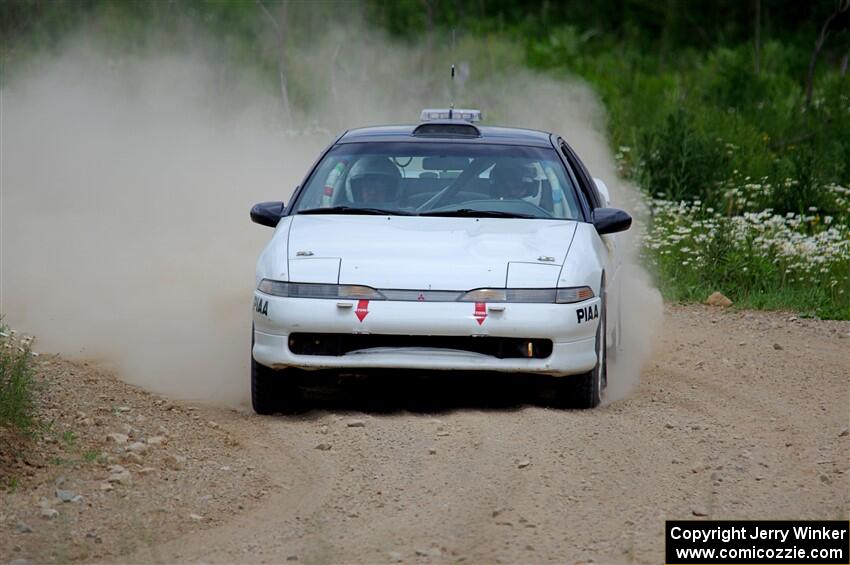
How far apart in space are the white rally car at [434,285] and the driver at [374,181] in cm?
1

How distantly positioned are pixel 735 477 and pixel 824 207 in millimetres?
9507

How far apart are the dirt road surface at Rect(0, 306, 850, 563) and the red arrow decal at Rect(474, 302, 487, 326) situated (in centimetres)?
48

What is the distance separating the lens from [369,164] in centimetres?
1003

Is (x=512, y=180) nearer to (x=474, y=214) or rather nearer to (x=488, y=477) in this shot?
(x=474, y=214)

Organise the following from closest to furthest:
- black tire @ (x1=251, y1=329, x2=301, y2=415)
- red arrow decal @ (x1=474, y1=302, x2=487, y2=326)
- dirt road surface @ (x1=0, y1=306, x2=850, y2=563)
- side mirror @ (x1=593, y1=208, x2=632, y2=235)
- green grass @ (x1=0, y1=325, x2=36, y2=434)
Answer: dirt road surface @ (x1=0, y1=306, x2=850, y2=563)
green grass @ (x1=0, y1=325, x2=36, y2=434)
red arrow decal @ (x1=474, y1=302, x2=487, y2=326)
black tire @ (x1=251, y1=329, x2=301, y2=415)
side mirror @ (x1=593, y1=208, x2=632, y2=235)

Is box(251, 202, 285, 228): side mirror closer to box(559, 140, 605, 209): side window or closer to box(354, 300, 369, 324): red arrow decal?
box(354, 300, 369, 324): red arrow decal

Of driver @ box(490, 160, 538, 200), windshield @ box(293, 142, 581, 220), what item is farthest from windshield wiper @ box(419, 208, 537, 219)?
driver @ box(490, 160, 538, 200)

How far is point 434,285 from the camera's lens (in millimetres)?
8406

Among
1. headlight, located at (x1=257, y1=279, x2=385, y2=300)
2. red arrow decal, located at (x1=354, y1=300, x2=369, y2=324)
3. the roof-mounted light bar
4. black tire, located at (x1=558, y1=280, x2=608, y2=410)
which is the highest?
the roof-mounted light bar

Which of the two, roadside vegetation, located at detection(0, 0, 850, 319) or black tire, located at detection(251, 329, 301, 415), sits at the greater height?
roadside vegetation, located at detection(0, 0, 850, 319)

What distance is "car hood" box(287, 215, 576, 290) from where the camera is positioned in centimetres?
846

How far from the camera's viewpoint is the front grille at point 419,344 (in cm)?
841

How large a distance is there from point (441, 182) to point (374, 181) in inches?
15.7

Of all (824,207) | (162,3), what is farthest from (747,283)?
(162,3)
